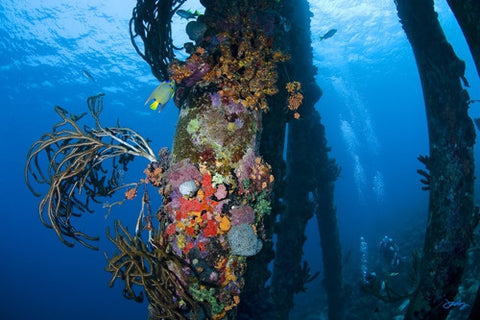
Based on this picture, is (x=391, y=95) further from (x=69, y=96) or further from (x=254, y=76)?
(x=254, y=76)

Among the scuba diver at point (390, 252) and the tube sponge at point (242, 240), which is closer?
the tube sponge at point (242, 240)

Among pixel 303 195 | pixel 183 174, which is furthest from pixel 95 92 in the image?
pixel 183 174

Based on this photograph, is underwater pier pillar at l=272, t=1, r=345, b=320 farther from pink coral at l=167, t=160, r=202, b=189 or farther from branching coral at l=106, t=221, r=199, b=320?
branching coral at l=106, t=221, r=199, b=320

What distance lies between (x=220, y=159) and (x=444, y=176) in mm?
2819

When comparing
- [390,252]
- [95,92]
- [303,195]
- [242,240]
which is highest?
[95,92]

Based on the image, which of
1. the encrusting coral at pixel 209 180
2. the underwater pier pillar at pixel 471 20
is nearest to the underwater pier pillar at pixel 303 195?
the encrusting coral at pixel 209 180

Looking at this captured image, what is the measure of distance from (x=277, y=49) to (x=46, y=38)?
30.8 metres

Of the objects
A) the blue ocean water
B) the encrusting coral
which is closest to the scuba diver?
the blue ocean water

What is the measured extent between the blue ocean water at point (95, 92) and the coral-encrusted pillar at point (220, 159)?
9291mm

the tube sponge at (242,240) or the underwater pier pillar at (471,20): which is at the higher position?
the underwater pier pillar at (471,20)

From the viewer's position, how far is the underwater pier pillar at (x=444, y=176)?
297cm

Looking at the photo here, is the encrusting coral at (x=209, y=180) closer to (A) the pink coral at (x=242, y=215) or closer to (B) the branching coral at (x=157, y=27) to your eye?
(A) the pink coral at (x=242, y=215)

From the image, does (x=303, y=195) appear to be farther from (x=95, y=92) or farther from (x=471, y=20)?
(x=95, y=92)

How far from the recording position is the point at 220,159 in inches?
98.2
